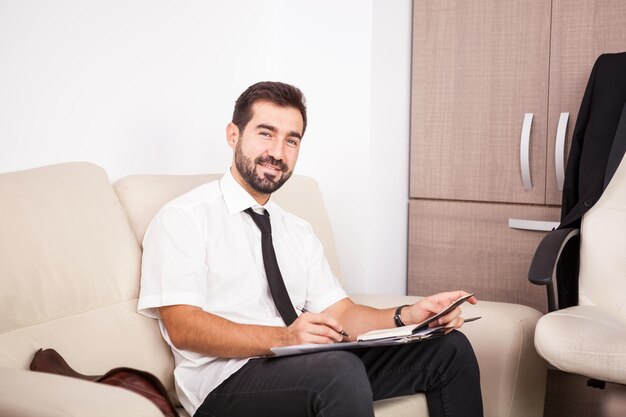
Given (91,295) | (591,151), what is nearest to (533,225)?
(591,151)

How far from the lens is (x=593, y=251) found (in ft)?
7.84

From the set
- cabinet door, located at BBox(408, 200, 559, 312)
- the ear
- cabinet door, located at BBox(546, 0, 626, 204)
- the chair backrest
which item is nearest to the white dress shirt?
the ear

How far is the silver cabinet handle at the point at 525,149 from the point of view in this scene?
2963 millimetres

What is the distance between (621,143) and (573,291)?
0.51 m

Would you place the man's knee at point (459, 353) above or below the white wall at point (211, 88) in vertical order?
below

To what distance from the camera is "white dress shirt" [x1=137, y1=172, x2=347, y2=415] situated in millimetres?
1801

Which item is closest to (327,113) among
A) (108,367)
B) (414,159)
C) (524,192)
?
(414,159)

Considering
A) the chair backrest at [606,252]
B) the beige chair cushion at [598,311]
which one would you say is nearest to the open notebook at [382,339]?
the beige chair cushion at [598,311]

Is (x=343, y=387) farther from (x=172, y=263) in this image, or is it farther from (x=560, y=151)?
(x=560, y=151)

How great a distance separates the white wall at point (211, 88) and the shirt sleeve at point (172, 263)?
1.52ft

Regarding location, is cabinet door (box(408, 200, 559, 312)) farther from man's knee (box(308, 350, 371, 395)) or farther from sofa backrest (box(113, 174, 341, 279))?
man's knee (box(308, 350, 371, 395))

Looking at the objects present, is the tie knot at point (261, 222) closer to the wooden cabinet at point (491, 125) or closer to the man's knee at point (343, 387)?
the man's knee at point (343, 387)

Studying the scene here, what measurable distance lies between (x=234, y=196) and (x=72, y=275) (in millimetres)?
463

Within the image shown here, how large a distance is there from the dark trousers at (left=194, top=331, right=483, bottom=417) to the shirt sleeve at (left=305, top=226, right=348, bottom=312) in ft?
0.81
